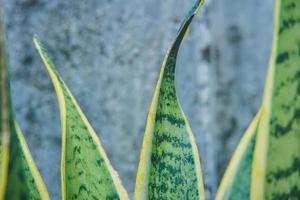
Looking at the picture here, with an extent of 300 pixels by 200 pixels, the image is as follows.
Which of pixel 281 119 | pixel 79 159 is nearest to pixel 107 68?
pixel 79 159

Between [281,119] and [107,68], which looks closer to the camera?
[281,119]

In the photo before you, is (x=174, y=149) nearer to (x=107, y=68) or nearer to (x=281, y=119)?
(x=281, y=119)

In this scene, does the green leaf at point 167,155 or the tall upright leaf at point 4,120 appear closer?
the tall upright leaf at point 4,120

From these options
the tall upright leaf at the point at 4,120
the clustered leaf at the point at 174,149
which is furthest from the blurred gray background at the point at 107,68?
the tall upright leaf at the point at 4,120

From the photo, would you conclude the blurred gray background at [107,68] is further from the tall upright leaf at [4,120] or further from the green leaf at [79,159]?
the tall upright leaf at [4,120]

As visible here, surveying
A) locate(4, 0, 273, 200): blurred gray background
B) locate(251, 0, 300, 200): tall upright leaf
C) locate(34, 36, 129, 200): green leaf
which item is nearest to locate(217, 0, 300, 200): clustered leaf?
locate(251, 0, 300, 200): tall upright leaf

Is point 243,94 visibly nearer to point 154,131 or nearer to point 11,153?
point 154,131
